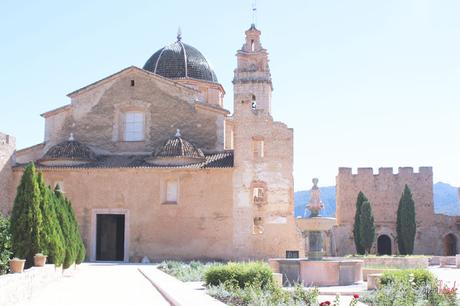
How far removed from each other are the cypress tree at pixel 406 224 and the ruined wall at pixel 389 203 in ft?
5.15

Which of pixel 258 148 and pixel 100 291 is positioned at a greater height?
pixel 258 148

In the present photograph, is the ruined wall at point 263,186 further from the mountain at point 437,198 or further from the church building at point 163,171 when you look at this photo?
the mountain at point 437,198

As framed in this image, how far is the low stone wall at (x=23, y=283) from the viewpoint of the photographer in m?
10.9

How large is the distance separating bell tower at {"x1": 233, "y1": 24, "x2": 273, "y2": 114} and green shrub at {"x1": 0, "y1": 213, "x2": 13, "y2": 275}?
62.8 feet

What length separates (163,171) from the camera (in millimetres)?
28203

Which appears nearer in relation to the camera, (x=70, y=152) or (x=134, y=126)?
(x=70, y=152)

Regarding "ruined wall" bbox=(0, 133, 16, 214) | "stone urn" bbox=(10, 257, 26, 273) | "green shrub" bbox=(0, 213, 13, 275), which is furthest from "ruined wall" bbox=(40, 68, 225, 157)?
"stone urn" bbox=(10, 257, 26, 273)

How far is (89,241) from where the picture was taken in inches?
1120

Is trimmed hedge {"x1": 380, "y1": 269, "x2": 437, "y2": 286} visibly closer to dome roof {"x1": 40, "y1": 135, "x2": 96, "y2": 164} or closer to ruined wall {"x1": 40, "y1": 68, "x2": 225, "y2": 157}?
ruined wall {"x1": 40, "y1": 68, "x2": 225, "y2": 157}

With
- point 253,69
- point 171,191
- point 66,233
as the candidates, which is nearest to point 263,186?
point 171,191

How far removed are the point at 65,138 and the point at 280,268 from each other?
16.7 metres

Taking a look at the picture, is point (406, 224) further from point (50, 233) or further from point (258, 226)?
point (50, 233)

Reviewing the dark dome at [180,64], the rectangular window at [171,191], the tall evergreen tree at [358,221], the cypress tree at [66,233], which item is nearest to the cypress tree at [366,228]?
the tall evergreen tree at [358,221]

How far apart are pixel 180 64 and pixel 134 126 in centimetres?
721
